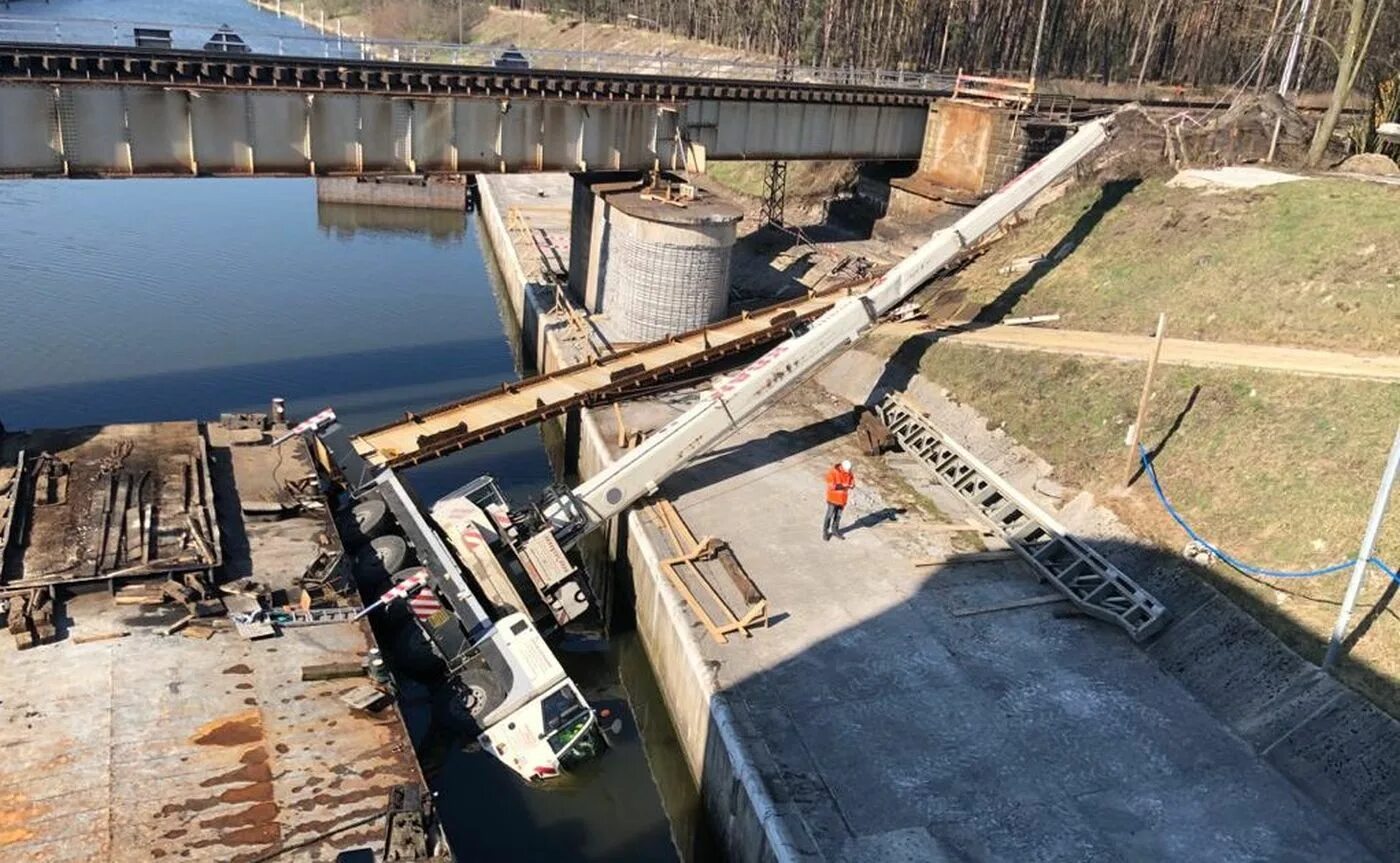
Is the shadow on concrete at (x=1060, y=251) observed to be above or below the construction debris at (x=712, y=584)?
above

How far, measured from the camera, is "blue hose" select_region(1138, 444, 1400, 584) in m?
15.0

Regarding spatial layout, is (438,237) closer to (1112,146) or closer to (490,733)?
(1112,146)

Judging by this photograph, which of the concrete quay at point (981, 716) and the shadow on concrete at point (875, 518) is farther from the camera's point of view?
→ the shadow on concrete at point (875, 518)

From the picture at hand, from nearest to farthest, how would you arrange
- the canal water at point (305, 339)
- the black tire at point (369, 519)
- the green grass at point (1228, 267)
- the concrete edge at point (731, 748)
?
the concrete edge at point (731, 748) < the canal water at point (305, 339) < the black tire at point (369, 519) < the green grass at point (1228, 267)

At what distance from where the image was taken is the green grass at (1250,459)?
15.5m

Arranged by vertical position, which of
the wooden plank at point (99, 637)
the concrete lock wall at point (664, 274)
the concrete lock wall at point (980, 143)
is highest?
the concrete lock wall at point (980, 143)

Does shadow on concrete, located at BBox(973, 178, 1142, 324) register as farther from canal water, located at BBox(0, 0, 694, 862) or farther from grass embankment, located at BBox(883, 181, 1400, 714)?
canal water, located at BBox(0, 0, 694, 862)

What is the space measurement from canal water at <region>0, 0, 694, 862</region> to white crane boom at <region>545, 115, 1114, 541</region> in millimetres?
3347

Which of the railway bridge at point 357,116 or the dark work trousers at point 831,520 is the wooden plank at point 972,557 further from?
the railway bridge at point 357,116

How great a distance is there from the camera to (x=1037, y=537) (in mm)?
18688

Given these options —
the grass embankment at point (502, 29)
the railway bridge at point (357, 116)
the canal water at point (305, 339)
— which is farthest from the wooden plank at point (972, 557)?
the grass embankment at point (502, 29)

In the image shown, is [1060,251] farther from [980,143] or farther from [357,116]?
[357,116]

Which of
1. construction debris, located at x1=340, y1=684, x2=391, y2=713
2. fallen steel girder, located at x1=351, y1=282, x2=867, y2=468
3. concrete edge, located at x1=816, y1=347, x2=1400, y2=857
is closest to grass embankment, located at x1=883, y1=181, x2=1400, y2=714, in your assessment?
concrete edge, located at x1=816, y1=347, x2=1400, y2=857

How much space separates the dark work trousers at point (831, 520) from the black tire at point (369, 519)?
8.38 metres
